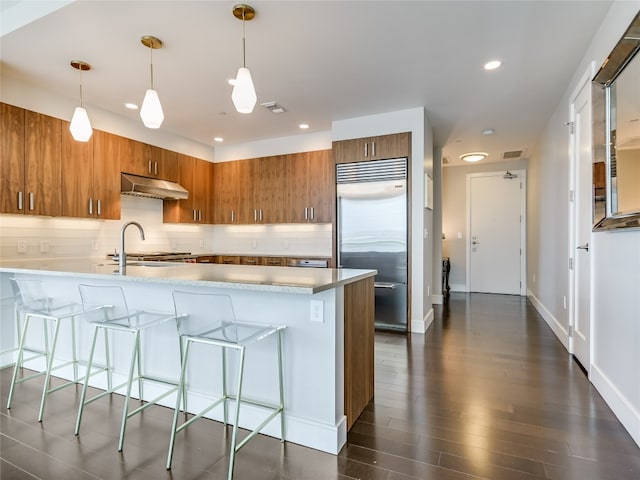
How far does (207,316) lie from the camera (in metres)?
2.13

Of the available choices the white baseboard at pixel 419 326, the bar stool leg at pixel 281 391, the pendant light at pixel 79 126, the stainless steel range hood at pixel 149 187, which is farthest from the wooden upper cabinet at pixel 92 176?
the white baseboard at pixel 419 326

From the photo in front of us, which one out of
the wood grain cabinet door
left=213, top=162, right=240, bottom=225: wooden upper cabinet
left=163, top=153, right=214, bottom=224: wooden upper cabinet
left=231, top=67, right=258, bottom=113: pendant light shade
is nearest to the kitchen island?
left=231, top=67, right=258, bottom=113: pendant light shade

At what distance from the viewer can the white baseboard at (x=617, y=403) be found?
1.85m

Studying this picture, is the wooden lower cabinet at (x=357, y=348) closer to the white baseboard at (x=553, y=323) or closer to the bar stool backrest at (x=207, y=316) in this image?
the bar stool backrest at (x=207, y=316)

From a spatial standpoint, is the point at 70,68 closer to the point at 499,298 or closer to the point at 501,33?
the point at 501,33

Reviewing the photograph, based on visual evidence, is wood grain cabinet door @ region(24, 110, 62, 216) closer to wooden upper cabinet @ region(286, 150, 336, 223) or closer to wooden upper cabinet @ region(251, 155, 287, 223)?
wooden upper cabinet @ region(251, 155, 287, 223)

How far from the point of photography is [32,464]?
169 cm

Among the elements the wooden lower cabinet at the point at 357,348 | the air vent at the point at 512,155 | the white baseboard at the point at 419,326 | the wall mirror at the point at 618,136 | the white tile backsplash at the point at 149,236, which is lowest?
the white baseboard at the point at 419,326

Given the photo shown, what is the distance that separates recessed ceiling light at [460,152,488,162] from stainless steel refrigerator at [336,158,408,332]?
9.26 feet

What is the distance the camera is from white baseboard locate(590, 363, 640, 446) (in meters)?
1.85

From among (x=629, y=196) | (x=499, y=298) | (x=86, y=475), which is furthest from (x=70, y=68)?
(x=499, y=298)

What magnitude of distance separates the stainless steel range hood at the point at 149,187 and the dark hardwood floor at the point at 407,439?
2230 millimetres

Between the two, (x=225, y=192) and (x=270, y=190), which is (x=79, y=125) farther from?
(x=225, y=192)

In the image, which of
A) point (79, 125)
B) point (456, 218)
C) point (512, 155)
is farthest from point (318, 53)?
point (456, 218)
